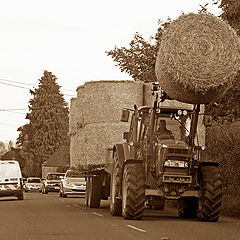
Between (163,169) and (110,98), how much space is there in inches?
230

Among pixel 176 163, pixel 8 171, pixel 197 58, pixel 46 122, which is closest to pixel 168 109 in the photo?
pixel 176 163

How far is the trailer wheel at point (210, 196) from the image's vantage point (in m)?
18.6

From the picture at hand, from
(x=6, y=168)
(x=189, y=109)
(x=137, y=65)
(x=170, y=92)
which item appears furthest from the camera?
(x=137, y=65)

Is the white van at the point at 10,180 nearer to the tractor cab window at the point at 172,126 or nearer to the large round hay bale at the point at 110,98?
the large round hay bale at the point at 110,98

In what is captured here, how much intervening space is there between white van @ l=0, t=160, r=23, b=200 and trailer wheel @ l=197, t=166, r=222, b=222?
62.1ft

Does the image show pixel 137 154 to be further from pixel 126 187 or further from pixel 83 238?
pixel 83 238

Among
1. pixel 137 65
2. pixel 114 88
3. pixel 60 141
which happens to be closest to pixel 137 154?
pixel 114 88

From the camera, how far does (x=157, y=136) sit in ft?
63.6

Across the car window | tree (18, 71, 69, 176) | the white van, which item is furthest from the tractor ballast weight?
tree (18, 71, 69, 176)

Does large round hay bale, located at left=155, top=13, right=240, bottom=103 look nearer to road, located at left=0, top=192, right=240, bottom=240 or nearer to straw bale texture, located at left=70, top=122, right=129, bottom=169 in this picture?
road, located at left=0, top=192, right=240, bottom=240

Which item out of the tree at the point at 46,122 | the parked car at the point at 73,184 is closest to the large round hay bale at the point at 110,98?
the parked car at the point at 73,184

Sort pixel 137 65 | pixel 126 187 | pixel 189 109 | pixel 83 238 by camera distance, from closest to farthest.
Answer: pixel 83 238 → pixel 126 187 → pixel 189 109 → pixel 137 65

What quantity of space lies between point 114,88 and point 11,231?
Result: 30.3ft

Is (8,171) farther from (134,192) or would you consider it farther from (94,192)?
(134,192)
